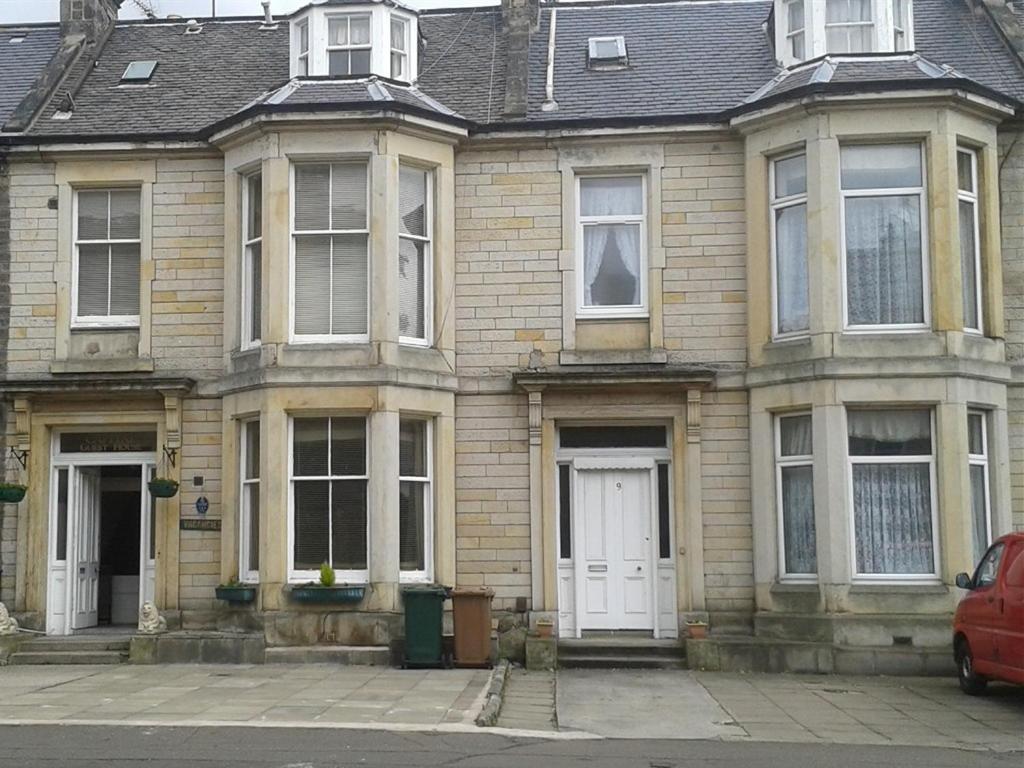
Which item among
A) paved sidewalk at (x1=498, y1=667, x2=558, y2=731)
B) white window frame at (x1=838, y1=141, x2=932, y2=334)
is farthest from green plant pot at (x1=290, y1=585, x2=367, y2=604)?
white window frame at (x1=838, y1=141, x2=932, y2=334)

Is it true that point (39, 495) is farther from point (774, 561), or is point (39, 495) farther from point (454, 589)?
point (774, 561)

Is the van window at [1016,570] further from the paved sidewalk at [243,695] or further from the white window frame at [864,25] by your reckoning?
the white window frame at [864,25]

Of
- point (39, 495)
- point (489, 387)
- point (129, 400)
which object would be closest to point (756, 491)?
point (489, 387)

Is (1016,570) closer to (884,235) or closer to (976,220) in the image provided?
(884,235)

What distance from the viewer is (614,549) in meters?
17.4

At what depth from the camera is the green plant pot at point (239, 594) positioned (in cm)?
1655

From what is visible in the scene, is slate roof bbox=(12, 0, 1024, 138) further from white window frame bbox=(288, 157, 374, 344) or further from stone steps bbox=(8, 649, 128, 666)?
stone steps bbox=(8, 649, 128, 666)

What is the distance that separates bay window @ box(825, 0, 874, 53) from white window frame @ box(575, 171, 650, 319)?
10.7 feet

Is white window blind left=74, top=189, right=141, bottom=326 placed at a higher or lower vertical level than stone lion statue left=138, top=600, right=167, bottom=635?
higher

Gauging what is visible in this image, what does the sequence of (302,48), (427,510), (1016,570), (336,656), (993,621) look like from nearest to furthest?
(1016,570), (993,621), (336,656), (427,510), (302,48)

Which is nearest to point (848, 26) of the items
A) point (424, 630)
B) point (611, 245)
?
point (611, 245)

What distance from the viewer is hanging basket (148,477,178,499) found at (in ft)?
55.8

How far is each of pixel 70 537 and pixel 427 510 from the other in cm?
513

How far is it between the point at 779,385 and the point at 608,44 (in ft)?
20.9
